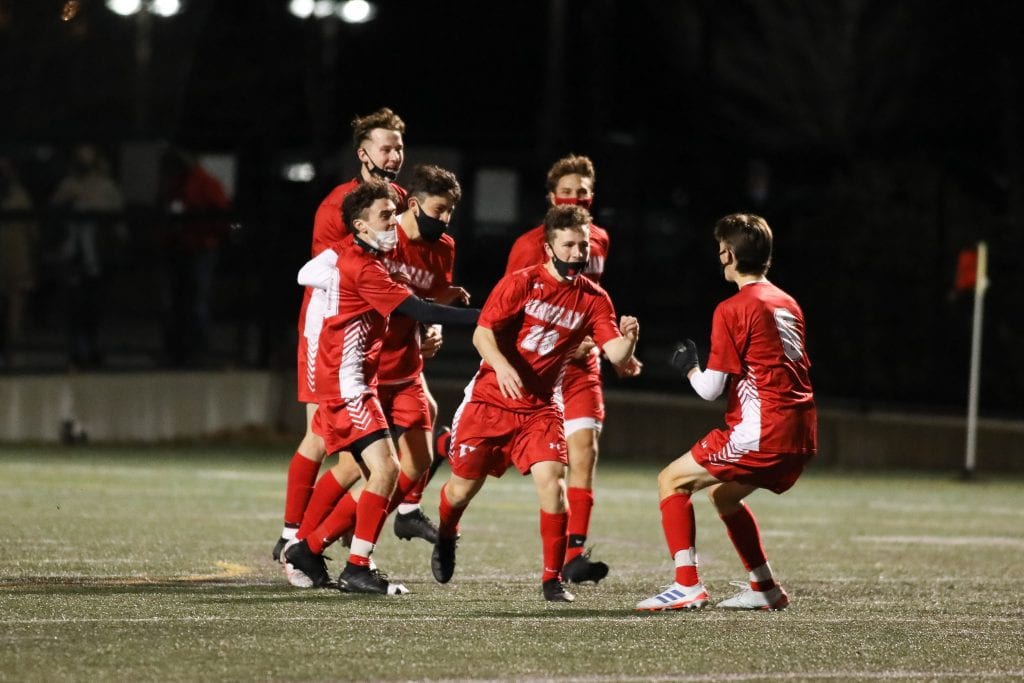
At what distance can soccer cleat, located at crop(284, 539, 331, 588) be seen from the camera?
877 centimetres

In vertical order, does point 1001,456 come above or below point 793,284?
below

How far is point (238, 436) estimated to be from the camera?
1844cm

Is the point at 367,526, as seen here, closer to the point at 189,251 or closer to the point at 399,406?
the point at 399,406

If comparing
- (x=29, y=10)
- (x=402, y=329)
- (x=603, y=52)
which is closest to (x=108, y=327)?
(x=29, y=10)

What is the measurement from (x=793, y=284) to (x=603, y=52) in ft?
9.94

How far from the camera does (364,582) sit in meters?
8.53

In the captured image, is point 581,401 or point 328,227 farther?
point 581,401

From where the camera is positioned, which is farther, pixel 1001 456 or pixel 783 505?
pixel 1001 456

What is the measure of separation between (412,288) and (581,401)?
1.05m

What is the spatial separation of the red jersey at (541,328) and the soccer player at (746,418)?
1.93ft

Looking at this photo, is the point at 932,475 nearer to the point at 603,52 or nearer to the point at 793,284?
the point at 793,284

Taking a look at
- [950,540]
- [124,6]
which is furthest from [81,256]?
[950,540]

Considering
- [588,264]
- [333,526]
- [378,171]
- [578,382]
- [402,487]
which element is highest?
[378,171]

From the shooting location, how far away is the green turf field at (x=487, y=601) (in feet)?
22.4
